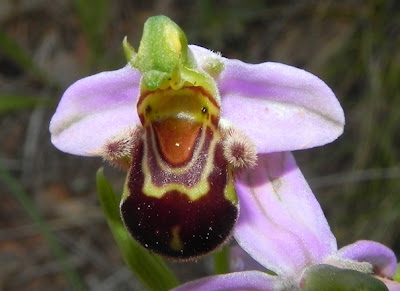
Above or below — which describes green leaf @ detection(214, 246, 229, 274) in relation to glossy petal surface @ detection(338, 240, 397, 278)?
below

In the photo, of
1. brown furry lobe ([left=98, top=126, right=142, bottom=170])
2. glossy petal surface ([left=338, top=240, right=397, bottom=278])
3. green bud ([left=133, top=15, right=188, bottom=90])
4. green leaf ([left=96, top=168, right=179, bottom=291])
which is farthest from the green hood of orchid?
glossy petal surface ([left=338, top=240, right=397, bottom=278])

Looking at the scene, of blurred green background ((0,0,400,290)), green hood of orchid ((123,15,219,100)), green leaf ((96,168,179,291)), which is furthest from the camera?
blurred green background ((0,0,400,290))

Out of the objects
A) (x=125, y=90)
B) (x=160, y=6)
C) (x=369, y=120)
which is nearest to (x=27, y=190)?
(x=160, y=6)

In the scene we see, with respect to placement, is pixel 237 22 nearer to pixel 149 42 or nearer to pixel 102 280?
pixel 102 280

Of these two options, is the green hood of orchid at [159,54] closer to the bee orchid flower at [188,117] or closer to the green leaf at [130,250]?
the bee orchid flower at [188,117]

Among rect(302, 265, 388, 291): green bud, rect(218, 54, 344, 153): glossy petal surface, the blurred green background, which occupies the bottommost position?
the blurred green background

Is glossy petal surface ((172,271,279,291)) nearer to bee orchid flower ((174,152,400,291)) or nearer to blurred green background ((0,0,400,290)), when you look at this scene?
bee orchid flower ((174,152,400,291))

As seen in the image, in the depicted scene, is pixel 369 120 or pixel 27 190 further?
pixel 27 190
